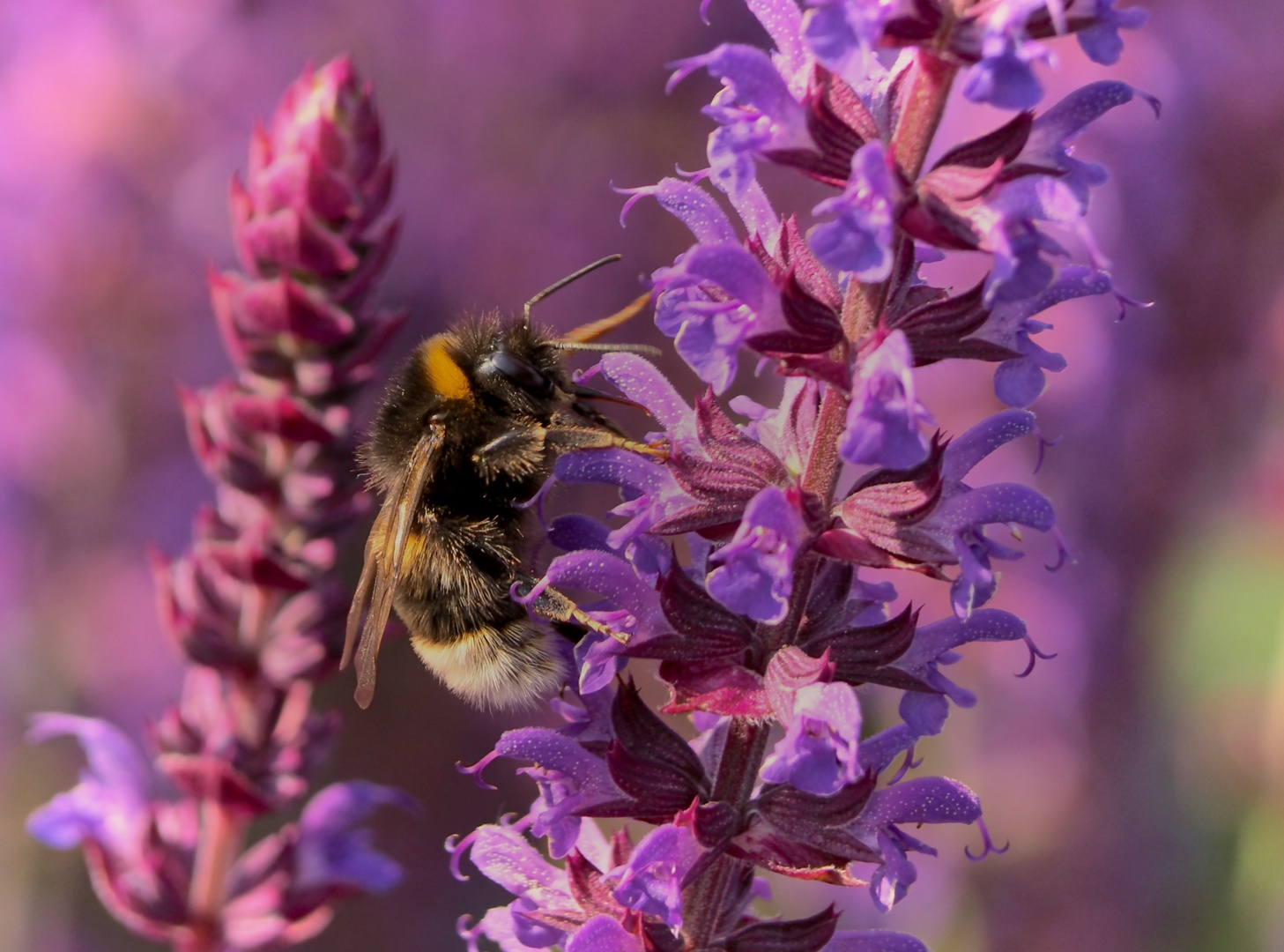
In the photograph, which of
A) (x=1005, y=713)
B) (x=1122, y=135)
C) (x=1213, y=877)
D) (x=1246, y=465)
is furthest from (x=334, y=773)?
(x=1122, y=135)

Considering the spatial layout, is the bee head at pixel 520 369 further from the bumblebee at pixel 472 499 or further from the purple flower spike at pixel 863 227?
the purple flower spike at pixel 863 227

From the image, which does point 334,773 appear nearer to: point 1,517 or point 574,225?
point 1,517

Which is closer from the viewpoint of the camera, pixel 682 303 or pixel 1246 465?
pixel 682 303

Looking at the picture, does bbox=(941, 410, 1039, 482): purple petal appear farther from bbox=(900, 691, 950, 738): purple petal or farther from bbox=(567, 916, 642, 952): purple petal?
bbox=(567, 916, 642, 952): purple petal

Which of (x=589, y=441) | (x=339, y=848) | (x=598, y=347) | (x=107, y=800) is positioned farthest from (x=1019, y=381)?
(x=107, y=800)

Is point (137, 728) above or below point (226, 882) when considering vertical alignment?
below

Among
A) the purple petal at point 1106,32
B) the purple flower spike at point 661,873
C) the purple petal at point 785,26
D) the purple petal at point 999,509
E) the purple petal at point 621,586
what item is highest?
the purple petal at point 785,26

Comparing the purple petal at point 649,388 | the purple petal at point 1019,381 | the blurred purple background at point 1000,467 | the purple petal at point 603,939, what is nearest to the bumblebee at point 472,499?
the purple petal at point 649,388
